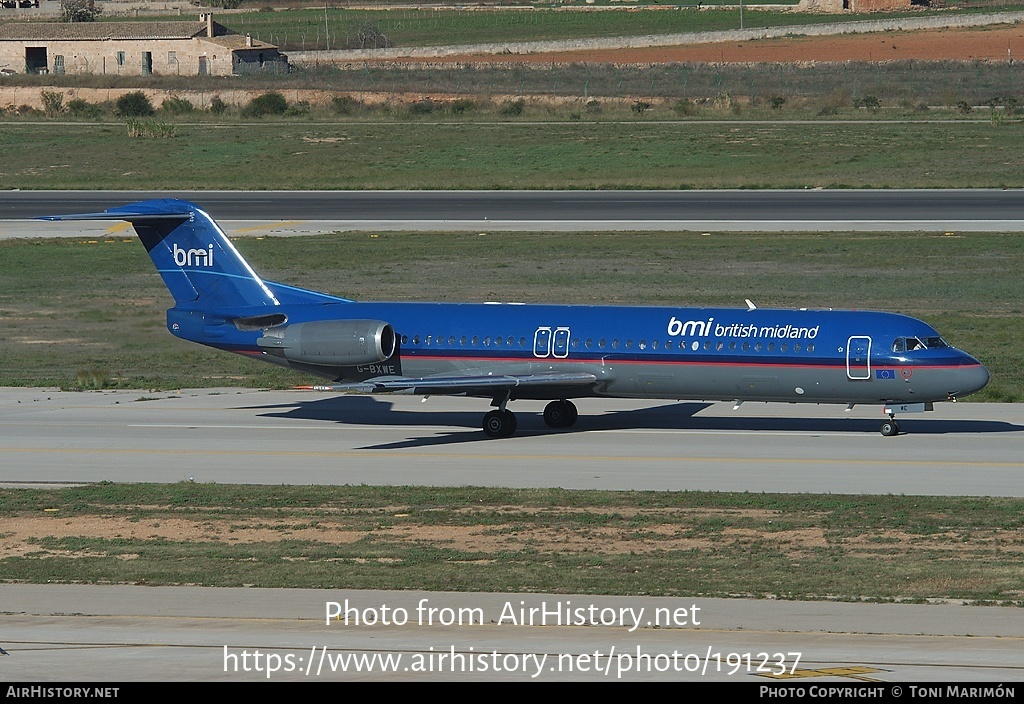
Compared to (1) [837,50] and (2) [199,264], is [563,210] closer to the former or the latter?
(2) [199,264]

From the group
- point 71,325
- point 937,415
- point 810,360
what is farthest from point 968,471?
point 71,325

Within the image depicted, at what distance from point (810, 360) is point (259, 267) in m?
32.0

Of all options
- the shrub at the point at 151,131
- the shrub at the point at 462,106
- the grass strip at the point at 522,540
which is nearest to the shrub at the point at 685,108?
the shrub at the point at 462,106

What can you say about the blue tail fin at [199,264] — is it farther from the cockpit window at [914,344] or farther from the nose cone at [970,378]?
the nose cone at [970,378]

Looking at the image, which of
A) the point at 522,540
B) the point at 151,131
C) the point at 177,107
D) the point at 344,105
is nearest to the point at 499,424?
the point at 522,540

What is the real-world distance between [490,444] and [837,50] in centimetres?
11926

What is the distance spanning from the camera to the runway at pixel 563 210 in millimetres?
68250

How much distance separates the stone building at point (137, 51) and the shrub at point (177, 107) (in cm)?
1925

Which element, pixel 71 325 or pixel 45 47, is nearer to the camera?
pixel 71 325

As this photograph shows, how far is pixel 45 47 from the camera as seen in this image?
470 ft

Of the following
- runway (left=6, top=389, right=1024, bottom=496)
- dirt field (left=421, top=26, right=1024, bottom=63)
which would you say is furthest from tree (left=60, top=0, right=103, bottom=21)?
runway (left=6, top=389, right=1024, bottom=496)

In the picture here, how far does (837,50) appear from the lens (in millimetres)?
145125

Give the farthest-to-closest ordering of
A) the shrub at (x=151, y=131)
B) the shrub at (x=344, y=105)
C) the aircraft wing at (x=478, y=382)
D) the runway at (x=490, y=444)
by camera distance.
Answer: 1. the shrub at (x=344, y=105)
2. the shrub at (x=151, y=131)
3. the aircraft wing at (x=478, y=382)
4. the runway at (x=490, y=444)

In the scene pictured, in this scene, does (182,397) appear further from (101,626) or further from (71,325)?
(101,626)
